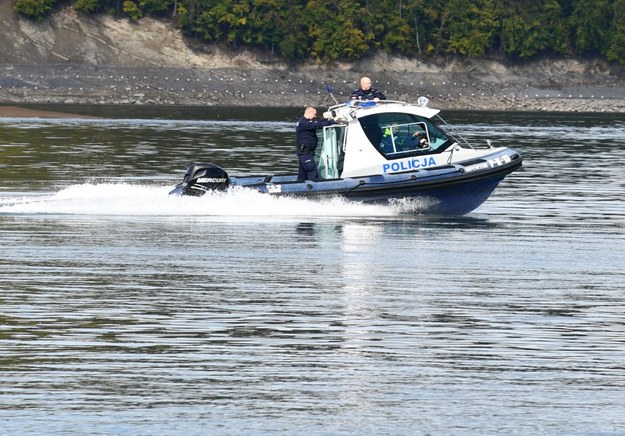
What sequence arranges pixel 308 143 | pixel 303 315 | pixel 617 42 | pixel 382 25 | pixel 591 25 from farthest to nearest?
pixel 591 25, pixel 382 25, pixel 617 42, pixel 308 143, pixel 303 315

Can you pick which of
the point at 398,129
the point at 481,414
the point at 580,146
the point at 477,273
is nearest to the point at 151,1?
the point at 580,146

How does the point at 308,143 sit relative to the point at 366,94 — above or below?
below

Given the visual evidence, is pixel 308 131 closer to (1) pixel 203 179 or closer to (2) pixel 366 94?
(2) pixel 366 94

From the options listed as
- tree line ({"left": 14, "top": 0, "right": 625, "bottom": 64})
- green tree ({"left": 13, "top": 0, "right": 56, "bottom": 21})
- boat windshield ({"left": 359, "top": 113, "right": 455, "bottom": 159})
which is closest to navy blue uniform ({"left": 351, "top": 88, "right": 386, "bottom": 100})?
boat windshield ({"left": 359, "top": 113, "right": 455, "bottom": 159})

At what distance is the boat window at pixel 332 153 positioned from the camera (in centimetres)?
2809

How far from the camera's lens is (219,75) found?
378 ft

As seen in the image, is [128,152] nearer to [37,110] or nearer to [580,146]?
[580,146]

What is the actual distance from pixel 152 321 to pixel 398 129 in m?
13.0

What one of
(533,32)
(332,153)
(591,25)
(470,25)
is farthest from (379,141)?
(591,25)

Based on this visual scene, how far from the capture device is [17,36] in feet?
385

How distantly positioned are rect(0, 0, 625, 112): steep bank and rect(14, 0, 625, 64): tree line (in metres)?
1.20

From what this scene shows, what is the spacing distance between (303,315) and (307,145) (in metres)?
11.6

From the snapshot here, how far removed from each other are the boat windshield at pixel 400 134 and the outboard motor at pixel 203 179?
289 cm

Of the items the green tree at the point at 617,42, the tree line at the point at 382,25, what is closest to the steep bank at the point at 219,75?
the tree line at the point at 382,25
